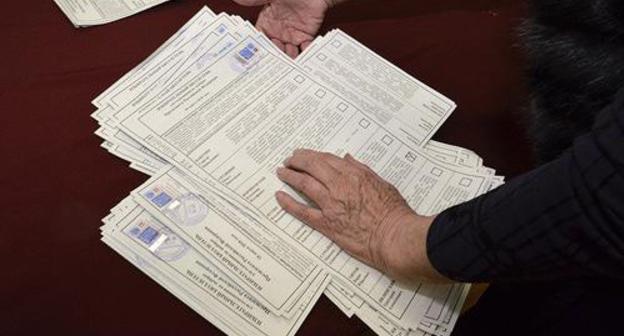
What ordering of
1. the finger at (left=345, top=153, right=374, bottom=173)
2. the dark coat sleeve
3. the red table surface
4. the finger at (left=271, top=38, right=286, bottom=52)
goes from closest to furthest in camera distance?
1. the dark coat sleeve
2. the red table surface
3. the finger at (left=345, top=153, right=374, bottom=173)
4. the finger at (left=271, top=38, right=286, bottom=52)

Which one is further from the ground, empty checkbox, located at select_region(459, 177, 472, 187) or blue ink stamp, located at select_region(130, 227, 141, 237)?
blue ink stamp, located at select_region(130, 227, 141, 237)

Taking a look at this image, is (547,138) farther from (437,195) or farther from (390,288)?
(390,288)

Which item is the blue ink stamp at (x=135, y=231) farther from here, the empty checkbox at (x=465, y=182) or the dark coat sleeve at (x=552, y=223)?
the empty checkbox at (x=465, y=182)

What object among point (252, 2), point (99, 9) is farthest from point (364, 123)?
point (99, 9)

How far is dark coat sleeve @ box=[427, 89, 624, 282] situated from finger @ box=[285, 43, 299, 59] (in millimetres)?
407

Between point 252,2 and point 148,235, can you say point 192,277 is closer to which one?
point 148,235

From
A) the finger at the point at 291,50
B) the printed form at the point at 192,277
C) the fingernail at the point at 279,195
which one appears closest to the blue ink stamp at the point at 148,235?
the printed form at the point at 192,277

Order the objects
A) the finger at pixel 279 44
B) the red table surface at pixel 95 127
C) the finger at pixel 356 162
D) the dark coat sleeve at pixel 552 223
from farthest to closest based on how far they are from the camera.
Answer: the finger at pixel 279 44 → the finger at pixel 356 162 → the red table surface at pixel 95 127 → the dark coat sleeve at pixel 552 223

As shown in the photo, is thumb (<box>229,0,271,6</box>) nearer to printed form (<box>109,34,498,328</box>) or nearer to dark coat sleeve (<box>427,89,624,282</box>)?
printed form (<box>109,34,498,328</box>)

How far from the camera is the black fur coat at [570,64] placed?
2.14 feet

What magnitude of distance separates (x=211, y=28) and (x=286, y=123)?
0.67 ft

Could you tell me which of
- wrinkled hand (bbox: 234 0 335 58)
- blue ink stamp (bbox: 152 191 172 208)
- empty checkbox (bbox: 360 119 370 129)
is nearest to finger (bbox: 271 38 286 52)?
wrinkled hand (bbox: 234 0 335 58)

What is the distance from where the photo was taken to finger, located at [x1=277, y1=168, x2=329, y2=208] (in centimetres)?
70

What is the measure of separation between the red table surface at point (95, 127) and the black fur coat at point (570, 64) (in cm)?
10
